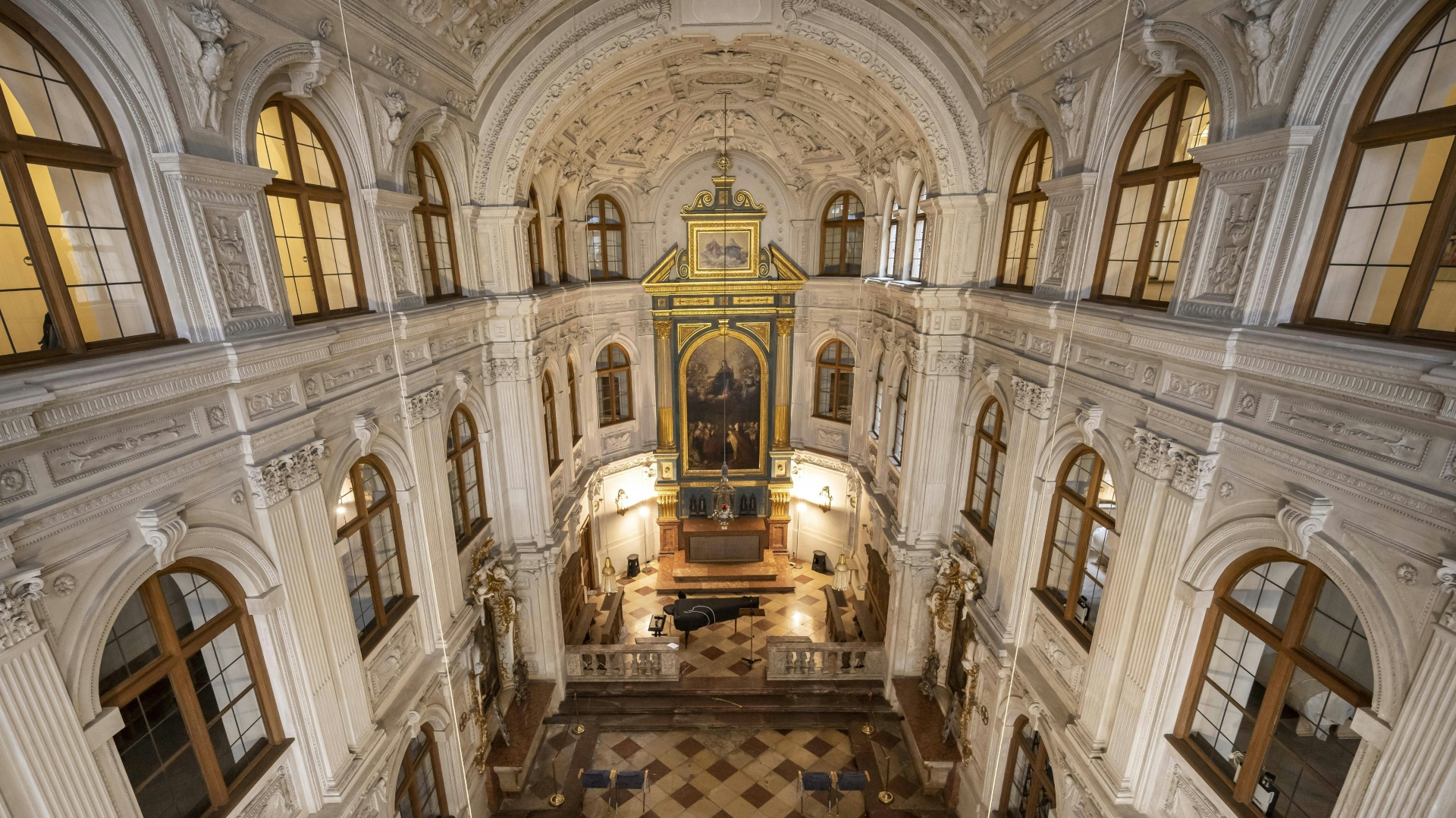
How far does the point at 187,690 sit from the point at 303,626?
0.90 metres

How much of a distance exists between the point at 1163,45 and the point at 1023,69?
2343 mm

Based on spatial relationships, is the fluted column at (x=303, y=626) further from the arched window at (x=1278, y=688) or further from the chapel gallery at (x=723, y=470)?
the arched window at (x=1278, y=688)

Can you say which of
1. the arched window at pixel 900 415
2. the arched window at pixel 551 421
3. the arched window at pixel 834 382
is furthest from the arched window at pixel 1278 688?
the arched window at pixel 834 382

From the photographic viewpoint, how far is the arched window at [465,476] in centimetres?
905

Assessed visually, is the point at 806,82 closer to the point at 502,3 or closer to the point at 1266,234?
the point at 502,3

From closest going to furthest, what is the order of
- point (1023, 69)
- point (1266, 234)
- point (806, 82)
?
1. point (1266, 234)
2. point (1023, 69)
3. point (806, 82)

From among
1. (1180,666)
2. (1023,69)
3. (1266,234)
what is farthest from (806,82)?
(1180,666)

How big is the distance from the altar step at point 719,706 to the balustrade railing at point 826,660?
0.65 feet

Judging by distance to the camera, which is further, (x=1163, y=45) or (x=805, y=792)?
(x=805, y=792)

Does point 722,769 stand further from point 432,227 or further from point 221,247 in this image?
point 221,247

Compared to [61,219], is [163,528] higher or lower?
lower

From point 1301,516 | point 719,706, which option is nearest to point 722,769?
point 719,706

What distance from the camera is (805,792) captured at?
1026 centimetres

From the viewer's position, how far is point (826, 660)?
12242mm
